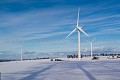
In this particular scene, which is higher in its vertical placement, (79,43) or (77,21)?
(77,21)

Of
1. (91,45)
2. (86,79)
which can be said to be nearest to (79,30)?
(91,45)

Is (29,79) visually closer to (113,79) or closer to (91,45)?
(113,79)

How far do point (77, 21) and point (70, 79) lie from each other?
66.4 m

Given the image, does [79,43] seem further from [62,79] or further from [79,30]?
[62,79]

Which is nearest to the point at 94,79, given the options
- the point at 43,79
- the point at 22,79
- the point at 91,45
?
the point at 43,79

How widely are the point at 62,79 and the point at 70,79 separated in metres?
0.60

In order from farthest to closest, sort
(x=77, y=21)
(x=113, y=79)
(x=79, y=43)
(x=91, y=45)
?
(x=91, y=45) → (x=77, y=21) → (x=79, y=43) → (x=113, y=79)

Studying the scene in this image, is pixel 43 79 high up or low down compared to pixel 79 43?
down

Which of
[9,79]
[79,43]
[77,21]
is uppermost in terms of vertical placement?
[77,21]

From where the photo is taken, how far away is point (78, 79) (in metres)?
17.3

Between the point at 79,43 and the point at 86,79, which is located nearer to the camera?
the point at 86,79

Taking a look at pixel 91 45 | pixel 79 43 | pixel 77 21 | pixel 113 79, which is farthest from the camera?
pixel 91 45

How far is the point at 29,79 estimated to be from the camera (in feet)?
57.1

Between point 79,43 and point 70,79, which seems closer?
point 70,79
